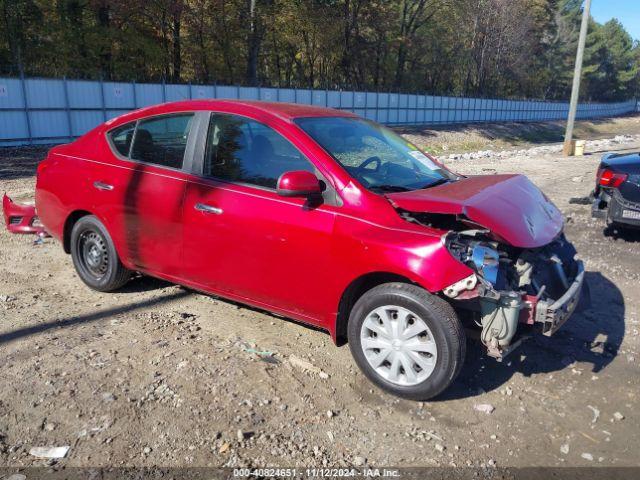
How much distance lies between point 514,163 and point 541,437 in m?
15.9

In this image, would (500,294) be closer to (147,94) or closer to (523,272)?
(523,272)

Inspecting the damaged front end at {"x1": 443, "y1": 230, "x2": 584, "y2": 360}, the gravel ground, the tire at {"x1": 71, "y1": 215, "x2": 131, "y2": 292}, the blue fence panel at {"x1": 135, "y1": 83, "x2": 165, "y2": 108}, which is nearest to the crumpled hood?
the damaged front end at {"x1": 443, "y1": 230, "x2": 584, "y2": 360}

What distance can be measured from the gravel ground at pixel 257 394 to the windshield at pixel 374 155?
1348 millimetres

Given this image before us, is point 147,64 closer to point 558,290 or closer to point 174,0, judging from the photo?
point 174,0

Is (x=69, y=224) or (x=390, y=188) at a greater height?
(x=390, y=188)

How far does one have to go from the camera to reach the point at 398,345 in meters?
3.54

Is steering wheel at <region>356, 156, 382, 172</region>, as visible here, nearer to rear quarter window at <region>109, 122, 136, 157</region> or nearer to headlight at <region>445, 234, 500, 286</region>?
headlight at <region>445, 234, 500, 286</region>

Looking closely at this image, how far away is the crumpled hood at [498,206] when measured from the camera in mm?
3527

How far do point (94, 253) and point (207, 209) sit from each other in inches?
63.9

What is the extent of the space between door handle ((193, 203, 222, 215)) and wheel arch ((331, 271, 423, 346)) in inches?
45.0

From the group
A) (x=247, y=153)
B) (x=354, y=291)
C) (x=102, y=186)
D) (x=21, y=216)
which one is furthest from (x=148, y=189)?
(x=21, y=216)

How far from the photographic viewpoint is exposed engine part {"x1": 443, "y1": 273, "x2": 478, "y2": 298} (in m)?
3.28

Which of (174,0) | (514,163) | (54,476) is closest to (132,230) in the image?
(54,476)

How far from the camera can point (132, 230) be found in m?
4.67
